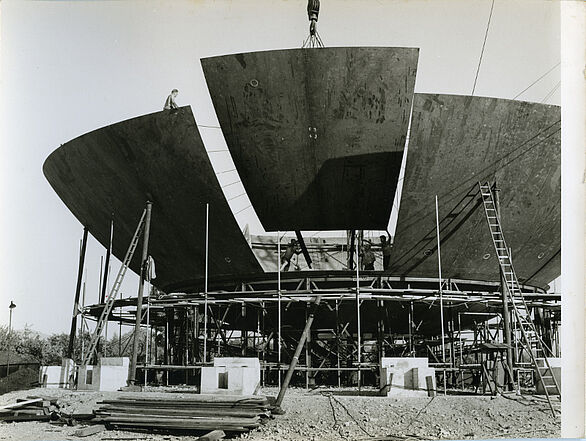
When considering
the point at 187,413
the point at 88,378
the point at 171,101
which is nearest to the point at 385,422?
the point at 187,413

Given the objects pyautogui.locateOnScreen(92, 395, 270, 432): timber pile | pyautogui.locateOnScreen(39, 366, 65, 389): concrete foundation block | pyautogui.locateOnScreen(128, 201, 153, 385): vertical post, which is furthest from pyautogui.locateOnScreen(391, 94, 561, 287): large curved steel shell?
pyautogui.locateOnScreen(39, 366, 65, 389): concrete foundation block

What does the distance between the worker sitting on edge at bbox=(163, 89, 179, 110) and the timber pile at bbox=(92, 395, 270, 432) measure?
267 inches

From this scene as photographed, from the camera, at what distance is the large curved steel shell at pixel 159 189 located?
49.8ft

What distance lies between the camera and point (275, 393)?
13289 millimetres

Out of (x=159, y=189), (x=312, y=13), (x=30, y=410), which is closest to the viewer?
(x=30, y=410)

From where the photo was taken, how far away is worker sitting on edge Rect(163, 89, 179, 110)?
15.1 meters

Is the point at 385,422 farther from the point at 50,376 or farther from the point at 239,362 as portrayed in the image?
the point at 50,376

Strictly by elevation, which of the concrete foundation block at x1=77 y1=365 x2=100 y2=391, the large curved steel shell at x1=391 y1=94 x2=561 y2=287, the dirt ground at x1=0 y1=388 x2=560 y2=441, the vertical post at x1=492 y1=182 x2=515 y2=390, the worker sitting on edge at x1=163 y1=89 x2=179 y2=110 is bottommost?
the dirt ground at x1=0 y1=388 x2=560 y2=441

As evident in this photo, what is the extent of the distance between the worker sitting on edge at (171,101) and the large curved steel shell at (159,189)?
504 millimetres

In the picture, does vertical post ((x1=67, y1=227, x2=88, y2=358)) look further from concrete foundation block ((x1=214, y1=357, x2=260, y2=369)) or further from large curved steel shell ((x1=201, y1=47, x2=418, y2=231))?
concrete foundation block ((x1=214, y1=357, x2=260, y2=369))

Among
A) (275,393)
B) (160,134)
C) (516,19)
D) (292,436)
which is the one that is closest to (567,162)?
(516,19)

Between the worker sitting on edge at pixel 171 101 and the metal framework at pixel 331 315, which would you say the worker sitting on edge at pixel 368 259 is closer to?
the metal framework at pixel 331 315

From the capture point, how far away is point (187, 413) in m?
10.5

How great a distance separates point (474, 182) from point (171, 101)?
6.99 metres
